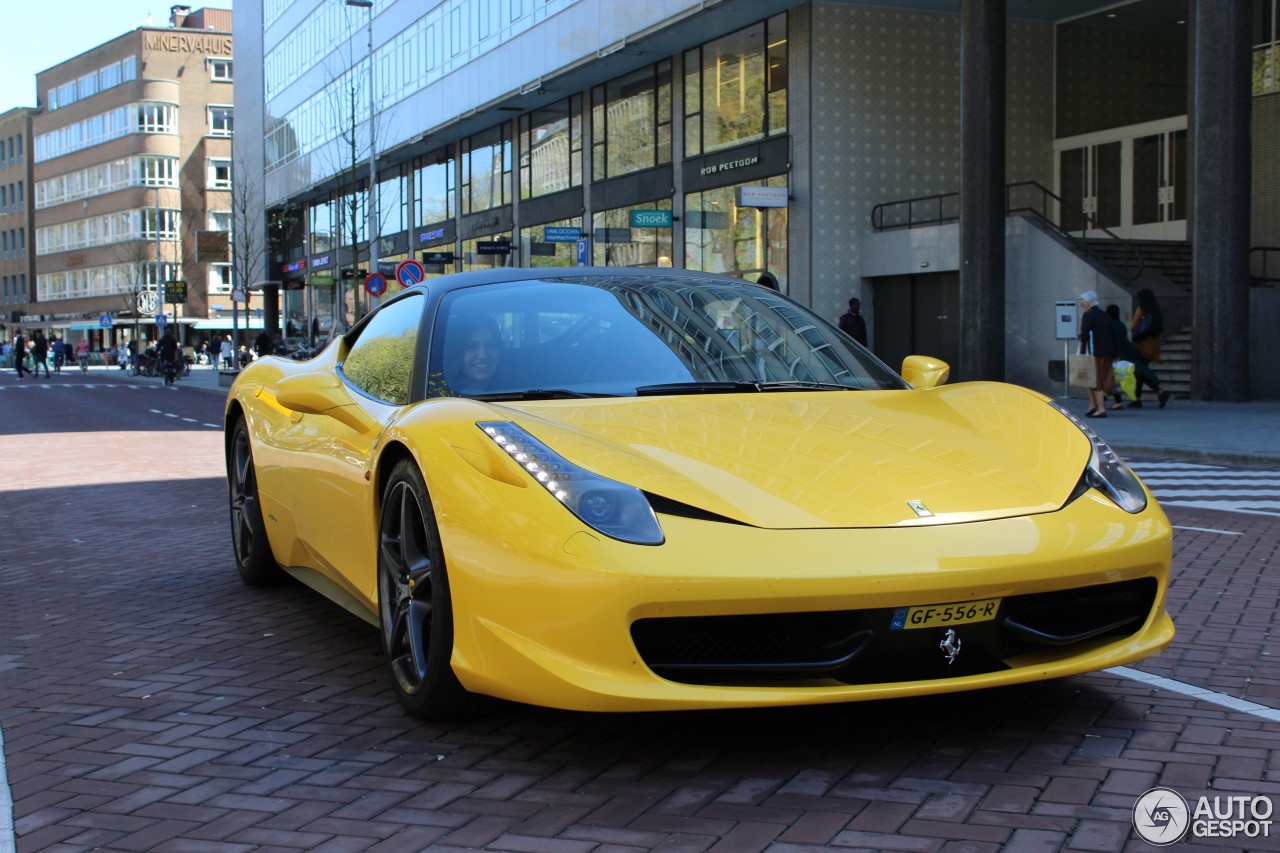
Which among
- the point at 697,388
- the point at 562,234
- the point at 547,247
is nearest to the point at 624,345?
the point at 697,388

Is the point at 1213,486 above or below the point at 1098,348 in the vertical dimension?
below

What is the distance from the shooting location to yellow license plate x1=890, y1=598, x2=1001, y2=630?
332cm

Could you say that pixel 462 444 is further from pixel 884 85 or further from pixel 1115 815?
pixel 884 85

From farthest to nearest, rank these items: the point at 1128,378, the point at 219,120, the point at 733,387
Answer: the point at 219,120, the point at 1128,378, the point at 733,387

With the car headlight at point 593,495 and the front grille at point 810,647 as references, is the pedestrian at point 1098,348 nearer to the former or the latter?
the front grille at point 810,647


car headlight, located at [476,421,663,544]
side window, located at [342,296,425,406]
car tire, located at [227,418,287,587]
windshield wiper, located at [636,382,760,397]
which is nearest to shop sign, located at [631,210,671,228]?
car tire, located at [227,418,287,587]

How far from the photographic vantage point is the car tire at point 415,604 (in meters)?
3.77

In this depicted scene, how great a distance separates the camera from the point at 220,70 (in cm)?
10181

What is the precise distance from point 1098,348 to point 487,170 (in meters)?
28.3

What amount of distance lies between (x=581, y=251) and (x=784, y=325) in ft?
98.6

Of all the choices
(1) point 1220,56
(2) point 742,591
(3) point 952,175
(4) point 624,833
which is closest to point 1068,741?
(2) point 742,591

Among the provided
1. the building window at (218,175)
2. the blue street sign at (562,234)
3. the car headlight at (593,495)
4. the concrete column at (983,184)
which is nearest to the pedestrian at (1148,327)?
the concrete column at (983,184)

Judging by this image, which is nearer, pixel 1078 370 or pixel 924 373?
pixel 924 373

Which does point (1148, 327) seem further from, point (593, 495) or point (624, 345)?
point (593, 495)
